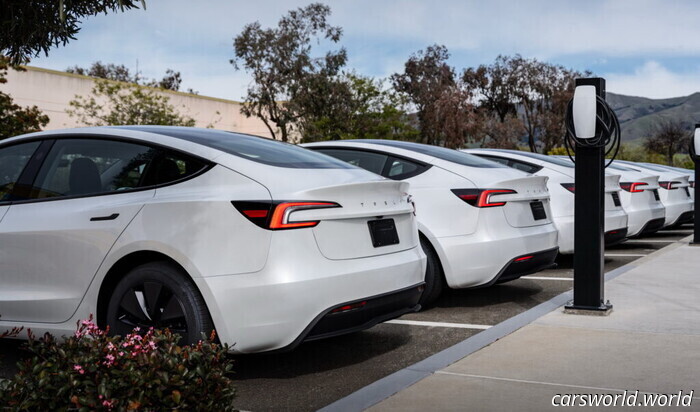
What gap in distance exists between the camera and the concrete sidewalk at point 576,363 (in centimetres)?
420

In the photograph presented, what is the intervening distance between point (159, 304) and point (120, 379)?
1689 millimetres

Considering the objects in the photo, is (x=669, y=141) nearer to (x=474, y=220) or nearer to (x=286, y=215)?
(x=474, y=220)

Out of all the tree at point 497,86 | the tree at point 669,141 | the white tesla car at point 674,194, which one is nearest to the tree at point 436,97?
the tree at point 497,86

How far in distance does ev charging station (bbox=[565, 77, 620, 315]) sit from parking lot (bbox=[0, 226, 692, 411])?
2.42 ft

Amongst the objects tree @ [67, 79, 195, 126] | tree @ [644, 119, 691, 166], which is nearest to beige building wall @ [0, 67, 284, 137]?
tree @ [67, 79, 195, 126]

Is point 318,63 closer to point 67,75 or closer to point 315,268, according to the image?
point 67,75

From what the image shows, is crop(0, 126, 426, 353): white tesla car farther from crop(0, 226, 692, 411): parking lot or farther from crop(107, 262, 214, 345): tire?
crop(0, 226, 692, 411): parking lot

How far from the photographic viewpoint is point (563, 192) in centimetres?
967

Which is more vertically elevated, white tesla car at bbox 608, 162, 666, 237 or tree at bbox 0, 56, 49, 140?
tree at bbox 0, 56, 49, 140

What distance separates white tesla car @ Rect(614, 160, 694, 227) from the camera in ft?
46.3

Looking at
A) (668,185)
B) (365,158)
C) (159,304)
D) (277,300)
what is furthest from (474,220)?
(668,185)

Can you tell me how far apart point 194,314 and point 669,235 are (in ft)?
43.2

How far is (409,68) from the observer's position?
56.1 meters

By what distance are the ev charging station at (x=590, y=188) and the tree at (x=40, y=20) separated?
4.03 m
